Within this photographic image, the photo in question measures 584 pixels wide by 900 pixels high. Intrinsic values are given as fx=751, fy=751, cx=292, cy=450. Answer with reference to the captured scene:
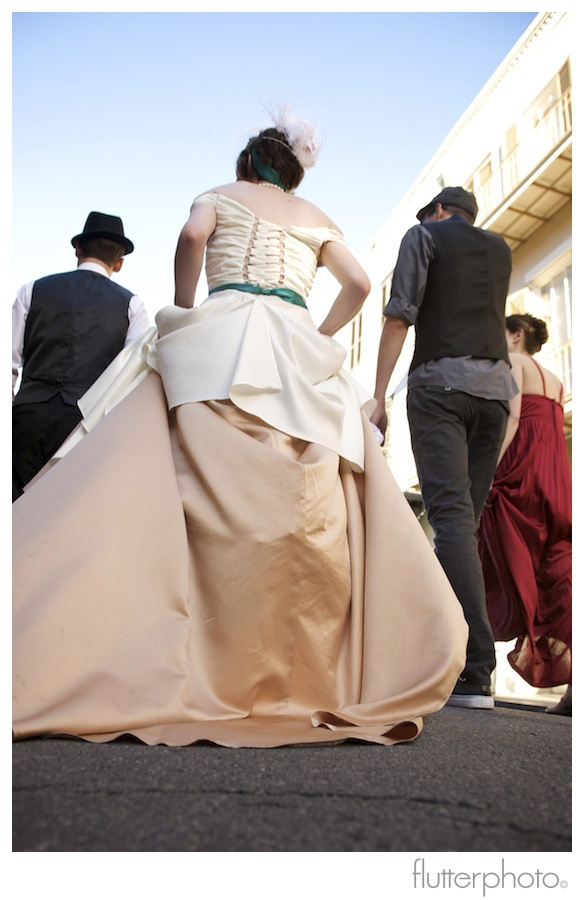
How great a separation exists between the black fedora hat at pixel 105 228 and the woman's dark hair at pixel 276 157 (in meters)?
1.08

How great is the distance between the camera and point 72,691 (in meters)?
1.64

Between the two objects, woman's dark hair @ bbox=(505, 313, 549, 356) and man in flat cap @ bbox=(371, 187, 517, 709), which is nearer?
man in flat cap @ bbox=(371, 187, 517, 709)

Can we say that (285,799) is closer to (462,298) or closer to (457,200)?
(462,298)

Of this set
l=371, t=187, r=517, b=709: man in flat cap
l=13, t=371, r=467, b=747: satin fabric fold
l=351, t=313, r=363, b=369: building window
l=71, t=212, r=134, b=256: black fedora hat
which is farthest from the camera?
l=351, t=313, r=363, b=369: building window

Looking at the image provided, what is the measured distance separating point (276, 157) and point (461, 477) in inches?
58.2

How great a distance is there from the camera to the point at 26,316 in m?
3.65

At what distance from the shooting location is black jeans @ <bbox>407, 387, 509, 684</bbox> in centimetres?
288

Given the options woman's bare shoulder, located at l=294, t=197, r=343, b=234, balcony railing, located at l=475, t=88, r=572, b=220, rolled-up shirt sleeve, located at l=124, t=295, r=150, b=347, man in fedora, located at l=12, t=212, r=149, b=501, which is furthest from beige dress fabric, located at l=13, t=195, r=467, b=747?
balcony railing, located at l=475, t=88, r=572, b=220

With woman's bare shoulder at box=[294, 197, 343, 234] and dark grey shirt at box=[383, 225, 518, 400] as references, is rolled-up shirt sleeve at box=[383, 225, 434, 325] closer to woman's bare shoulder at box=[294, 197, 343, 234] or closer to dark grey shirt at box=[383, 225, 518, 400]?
dark grey shirt at box=[383, 225, 518, 400]

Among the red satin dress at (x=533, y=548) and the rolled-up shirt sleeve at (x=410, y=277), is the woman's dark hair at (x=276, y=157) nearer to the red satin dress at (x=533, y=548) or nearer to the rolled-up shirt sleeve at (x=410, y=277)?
the rolled-up shirt sleeve at (x=410, y=277)

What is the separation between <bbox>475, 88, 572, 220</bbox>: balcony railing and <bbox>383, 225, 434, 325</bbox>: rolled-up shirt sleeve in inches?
395

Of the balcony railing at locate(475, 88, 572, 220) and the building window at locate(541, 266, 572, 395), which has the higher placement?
the balcony railing at locate(475, 88, 572, 220)
